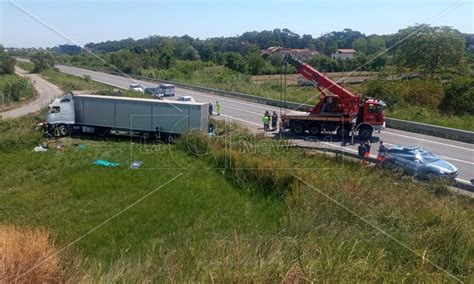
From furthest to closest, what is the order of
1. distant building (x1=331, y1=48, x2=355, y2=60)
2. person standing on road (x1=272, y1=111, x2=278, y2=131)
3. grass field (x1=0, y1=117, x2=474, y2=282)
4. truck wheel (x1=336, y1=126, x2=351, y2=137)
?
distant building (x1=331, y1=48, x2=355, y2=60) → person standing on road (x1=272, y1=111, x2=278, y2=131) → truck wheel (x1=336, y1=126, x2=351, y2=137) → grass field (x1=0, y1=117, x2=474, y2=282)

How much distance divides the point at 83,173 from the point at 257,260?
11.3 meters

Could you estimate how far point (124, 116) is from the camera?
22.8 m

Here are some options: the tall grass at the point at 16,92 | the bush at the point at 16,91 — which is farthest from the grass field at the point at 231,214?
the bush at the point at 16,91

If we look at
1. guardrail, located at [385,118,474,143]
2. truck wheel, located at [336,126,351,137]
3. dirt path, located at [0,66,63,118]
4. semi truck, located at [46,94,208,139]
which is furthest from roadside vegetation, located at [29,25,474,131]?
dirt path, located at [0,66,63,118]

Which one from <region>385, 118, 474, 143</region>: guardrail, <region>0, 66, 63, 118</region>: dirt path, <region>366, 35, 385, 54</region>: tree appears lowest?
<region>0, 66, 63, 118</region>: dirt path

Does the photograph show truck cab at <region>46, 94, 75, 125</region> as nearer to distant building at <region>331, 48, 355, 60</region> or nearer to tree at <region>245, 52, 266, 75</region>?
distant building at <region>331, 48, 355, 60</region>

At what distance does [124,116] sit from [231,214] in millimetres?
13164

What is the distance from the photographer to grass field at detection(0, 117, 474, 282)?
613 cm

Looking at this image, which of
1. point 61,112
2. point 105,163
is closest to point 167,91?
point 61,112

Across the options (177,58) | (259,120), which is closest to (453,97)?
(259,120)

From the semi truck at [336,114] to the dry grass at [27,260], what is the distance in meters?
17.4

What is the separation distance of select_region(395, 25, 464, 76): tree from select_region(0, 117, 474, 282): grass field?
1531 inches

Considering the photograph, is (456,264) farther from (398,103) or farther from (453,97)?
(453,97)

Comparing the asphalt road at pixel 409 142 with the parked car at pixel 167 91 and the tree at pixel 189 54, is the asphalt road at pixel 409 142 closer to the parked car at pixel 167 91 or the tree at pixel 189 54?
the parked car at pixel 167 91
